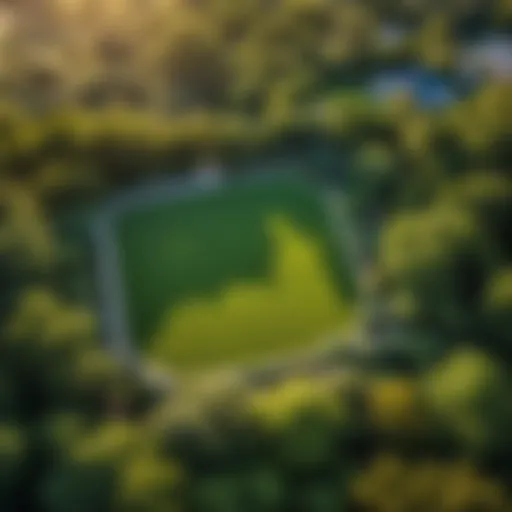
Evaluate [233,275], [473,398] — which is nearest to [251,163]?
[233,275]

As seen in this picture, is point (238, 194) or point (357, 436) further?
point (238, 194)

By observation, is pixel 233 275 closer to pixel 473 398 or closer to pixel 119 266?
pixel 119 266

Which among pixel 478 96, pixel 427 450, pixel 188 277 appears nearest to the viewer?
pixel 427 450

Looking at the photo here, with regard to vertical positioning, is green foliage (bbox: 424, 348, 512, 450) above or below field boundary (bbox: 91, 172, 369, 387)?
below

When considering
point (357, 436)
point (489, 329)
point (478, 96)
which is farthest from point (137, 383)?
point (478, 96)

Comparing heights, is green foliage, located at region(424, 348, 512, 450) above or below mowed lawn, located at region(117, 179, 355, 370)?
below

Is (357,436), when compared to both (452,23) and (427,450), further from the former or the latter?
(452,23)
